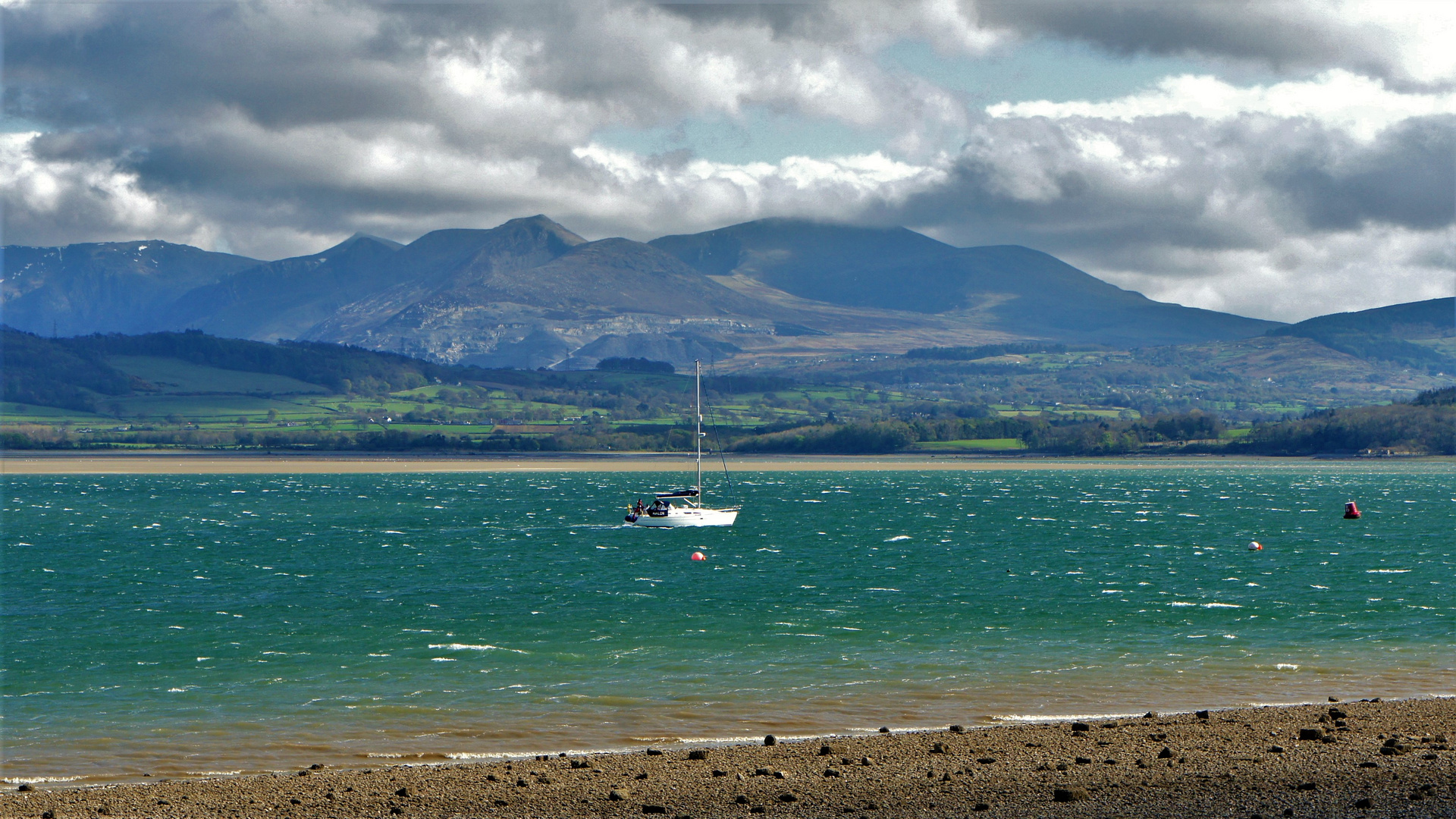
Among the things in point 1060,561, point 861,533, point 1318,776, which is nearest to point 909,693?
point 1318,776

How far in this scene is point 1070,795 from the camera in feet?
52.4

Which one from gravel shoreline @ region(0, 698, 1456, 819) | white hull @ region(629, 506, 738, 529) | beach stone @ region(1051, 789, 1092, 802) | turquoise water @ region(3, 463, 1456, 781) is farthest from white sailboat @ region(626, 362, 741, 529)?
beach stone @ region(1051, 789, 1092, 802)

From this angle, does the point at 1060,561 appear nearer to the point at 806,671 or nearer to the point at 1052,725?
the point at 806,671

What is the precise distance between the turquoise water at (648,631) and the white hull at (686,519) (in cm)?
241

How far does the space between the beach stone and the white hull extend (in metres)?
61.4

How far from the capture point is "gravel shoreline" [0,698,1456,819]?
15.8m

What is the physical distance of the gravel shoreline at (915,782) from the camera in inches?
620

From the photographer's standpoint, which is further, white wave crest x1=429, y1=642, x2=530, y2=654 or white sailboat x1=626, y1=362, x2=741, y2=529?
white sailboat x1=626, y1=362, x2=741, y2=529

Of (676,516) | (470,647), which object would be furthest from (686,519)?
(470,647)

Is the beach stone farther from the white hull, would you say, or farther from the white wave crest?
the white hull

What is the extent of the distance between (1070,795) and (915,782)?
2.09 metres

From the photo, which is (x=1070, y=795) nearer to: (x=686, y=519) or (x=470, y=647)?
(x=470, y=647)

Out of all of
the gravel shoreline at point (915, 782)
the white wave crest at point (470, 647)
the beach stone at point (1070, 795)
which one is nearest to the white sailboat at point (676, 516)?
the white wave crest at point (470, 647)

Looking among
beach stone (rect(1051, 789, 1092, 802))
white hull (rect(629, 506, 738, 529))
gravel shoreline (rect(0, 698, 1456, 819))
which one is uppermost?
beach stone (rect(1051, 789, 1092, 802))
